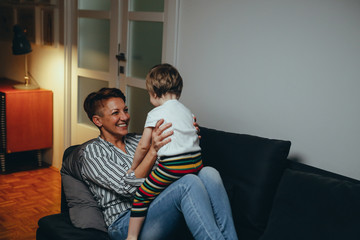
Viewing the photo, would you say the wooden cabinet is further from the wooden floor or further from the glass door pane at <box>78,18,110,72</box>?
the glass door pane at <box>78,18,110,72</box>

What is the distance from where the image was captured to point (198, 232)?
1650 mm

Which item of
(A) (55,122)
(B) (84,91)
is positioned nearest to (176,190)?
(B) (84,91)

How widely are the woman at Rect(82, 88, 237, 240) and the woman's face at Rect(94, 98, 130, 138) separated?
0.01 metres

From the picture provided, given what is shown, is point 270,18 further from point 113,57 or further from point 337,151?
point 113,57

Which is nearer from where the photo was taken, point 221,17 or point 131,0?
point 221,17

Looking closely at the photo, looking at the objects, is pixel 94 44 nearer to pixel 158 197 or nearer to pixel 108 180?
pixel 108 180

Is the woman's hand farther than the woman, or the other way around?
the woman's hand

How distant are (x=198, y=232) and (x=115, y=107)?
84 cm

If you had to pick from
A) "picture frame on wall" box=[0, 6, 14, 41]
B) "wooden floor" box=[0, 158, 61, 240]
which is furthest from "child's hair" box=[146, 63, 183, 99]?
"picture frame on wall" box=[0, 6, 14, 41]

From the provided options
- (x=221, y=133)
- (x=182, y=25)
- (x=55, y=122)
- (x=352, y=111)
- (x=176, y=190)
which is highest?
(x=182, y=25)

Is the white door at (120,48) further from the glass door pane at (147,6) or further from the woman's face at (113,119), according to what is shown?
the woman's face at (113,119)

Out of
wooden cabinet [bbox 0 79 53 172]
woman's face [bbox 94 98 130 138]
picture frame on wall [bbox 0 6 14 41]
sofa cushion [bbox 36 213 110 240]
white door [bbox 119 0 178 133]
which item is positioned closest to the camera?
sofa cushion [bbox 36 213 110 240]

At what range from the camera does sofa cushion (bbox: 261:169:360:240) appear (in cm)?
158

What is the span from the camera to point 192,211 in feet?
5.49
